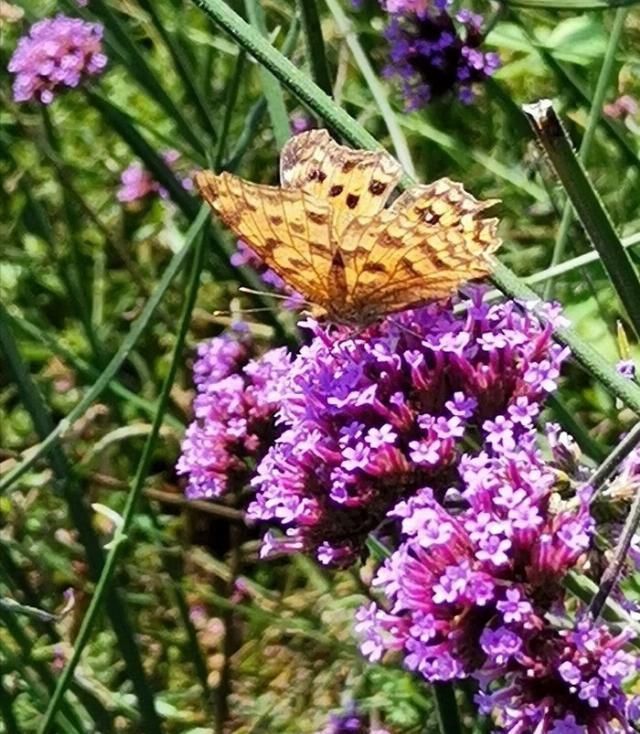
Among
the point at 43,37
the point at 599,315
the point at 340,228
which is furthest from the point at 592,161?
the point at 340,228

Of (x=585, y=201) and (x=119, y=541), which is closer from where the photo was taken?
(x=585, y=201)

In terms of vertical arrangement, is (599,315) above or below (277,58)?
below

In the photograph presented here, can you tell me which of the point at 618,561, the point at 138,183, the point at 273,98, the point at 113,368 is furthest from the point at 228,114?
the point at 138,183

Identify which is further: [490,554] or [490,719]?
[490,719]

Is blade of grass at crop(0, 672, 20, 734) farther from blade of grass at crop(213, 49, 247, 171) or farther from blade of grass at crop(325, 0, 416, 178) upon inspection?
blade of grass at crop(325, 0, 416, 178)

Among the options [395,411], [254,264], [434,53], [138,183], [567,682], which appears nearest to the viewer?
[567,682]

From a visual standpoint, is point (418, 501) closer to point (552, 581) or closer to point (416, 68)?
point (552, 581)

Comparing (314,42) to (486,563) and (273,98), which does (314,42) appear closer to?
(273,98)

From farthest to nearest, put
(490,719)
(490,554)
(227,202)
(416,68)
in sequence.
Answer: (416,68)
(490,719)
(227,202)
(490,554)
